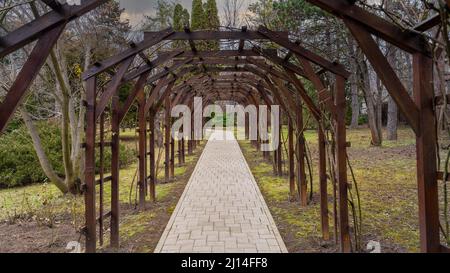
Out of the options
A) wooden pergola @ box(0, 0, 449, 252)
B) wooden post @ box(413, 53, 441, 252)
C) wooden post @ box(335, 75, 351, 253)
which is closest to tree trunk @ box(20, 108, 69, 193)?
wooden pergola @ box(0, 0, 449, 252)

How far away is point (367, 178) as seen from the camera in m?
8.21

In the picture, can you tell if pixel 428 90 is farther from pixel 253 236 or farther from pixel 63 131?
pixel 63 131

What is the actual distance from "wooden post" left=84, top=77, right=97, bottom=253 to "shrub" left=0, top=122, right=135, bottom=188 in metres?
5.99

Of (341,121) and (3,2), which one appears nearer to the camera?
(341,121)

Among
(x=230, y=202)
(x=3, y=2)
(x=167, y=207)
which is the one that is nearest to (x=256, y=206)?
(x=230, y=202)

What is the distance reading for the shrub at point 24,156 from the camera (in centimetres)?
880

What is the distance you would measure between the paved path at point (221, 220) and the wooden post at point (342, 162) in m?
0.75

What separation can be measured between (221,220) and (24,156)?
6.33 m

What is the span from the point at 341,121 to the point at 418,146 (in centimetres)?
138

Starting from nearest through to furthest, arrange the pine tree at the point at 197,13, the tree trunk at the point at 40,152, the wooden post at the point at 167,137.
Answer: the tree trunk at the point at 40,152 → the wooden post at the point at 167,137 → the pine tree at the point at 197,13

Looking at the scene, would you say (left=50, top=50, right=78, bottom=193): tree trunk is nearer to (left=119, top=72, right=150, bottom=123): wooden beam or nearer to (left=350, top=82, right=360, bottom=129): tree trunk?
(left=119, top=72, right=150, bottom=123): wooden beam

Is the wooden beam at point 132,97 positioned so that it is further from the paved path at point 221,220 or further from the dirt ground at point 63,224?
the paved path at point 221,220

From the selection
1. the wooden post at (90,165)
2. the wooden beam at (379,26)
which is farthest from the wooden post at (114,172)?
the wooden beam at (379,26)

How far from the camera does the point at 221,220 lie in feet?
17.4
